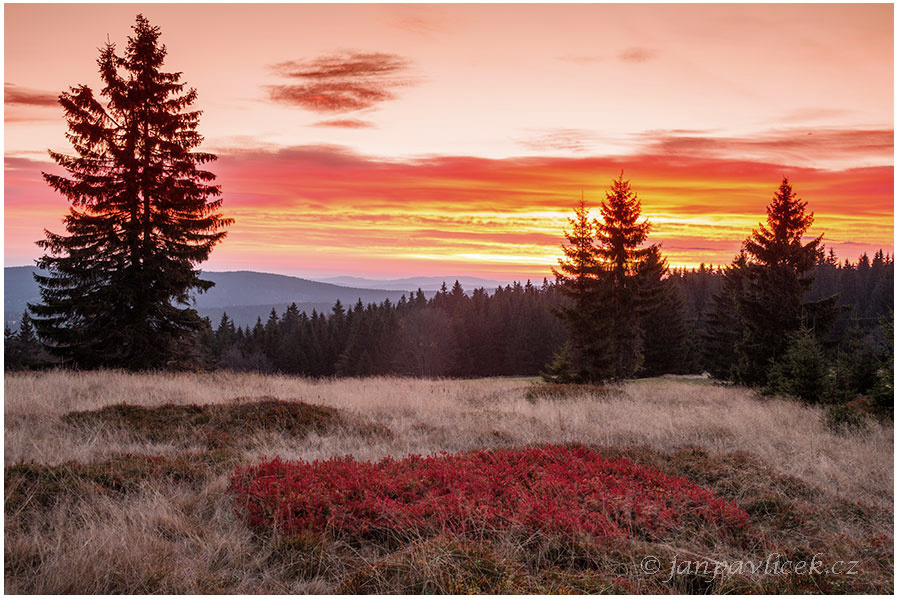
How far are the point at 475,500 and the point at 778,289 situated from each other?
29454 mm

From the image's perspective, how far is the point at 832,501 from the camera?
6.83 metres

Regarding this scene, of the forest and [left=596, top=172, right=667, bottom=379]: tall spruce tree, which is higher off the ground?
[left=596, top=172, right=667, bottom=379]: tall spruce tree

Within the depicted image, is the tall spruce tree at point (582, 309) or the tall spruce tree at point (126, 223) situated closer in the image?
the tall spruce tree at point (126, 223)

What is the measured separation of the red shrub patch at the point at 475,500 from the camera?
17.8 ft

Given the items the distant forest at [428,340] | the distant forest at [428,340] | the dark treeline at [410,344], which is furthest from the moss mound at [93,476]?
the dark treeline at [410,344]

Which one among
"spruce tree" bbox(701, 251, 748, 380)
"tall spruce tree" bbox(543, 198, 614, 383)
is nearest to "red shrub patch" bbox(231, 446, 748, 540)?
"tall spruce tree" bbox(543, 198, 614, 383)

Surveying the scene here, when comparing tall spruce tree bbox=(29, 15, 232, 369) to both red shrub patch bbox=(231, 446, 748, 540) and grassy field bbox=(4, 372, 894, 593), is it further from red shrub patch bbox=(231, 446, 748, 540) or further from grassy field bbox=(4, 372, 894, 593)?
red shrub patch bbox=(231, 446, 748, 540)

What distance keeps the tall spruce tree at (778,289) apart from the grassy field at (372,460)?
17385mm

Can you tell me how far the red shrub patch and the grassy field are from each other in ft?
0.43

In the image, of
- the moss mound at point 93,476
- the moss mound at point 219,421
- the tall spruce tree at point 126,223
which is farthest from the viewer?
the tall spruce tree at point 126,223

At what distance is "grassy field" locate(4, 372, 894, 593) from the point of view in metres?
4.52

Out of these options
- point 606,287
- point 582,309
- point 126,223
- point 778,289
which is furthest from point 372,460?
point 778,289

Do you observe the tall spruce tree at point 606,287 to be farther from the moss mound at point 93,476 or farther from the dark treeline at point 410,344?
the dark treeline at point 410,344

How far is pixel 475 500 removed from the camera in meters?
5.85
